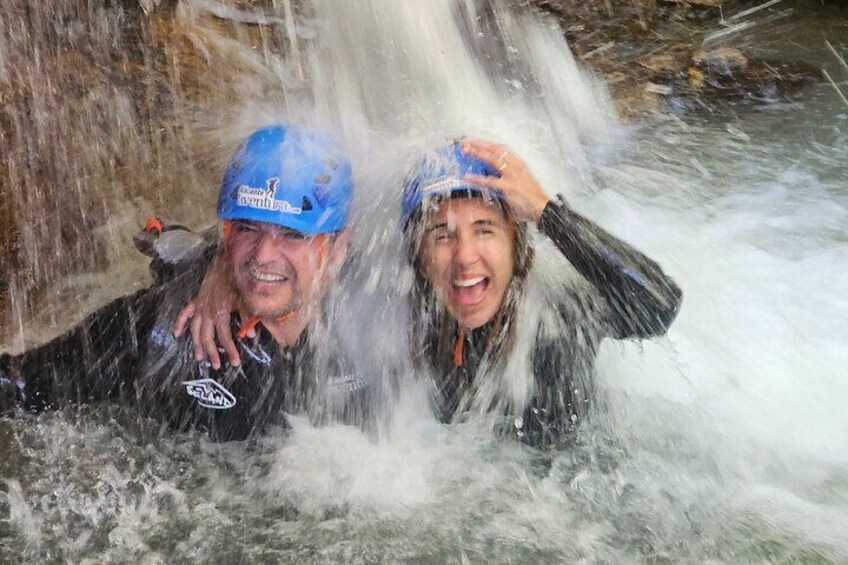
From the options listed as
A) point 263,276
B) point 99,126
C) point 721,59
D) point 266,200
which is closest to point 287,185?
point 266,200

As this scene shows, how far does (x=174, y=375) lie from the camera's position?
3744 millimetres

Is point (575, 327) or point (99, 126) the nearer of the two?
point (575, 327)

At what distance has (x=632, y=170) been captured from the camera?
5.82 metres

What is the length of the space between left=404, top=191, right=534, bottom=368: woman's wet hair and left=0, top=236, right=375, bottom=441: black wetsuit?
362mm

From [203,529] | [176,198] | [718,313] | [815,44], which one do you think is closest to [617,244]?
[718,313]

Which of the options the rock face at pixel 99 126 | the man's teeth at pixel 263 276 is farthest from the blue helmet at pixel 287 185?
the rock face at pixel 99 126

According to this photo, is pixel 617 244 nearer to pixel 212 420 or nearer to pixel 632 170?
pixel 212 420

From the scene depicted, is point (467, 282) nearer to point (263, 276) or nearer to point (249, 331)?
point (263, 276)

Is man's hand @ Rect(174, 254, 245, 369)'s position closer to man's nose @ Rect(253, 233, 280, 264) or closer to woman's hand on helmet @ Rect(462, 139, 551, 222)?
man's nose @ Rect(253, 233, 280, 264)

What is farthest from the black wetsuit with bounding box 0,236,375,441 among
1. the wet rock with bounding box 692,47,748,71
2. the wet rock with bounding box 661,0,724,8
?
the wet rock with bounding box 661,0,724,8

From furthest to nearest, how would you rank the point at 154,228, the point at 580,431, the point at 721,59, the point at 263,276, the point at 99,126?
the point at 721,59, the point at 99,126, the point at 154,228, the point at 580,431, the point at 263,276

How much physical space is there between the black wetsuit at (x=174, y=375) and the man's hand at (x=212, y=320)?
0.07 m

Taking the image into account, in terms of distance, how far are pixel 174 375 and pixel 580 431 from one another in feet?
6.23

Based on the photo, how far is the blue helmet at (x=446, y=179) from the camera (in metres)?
3.38
